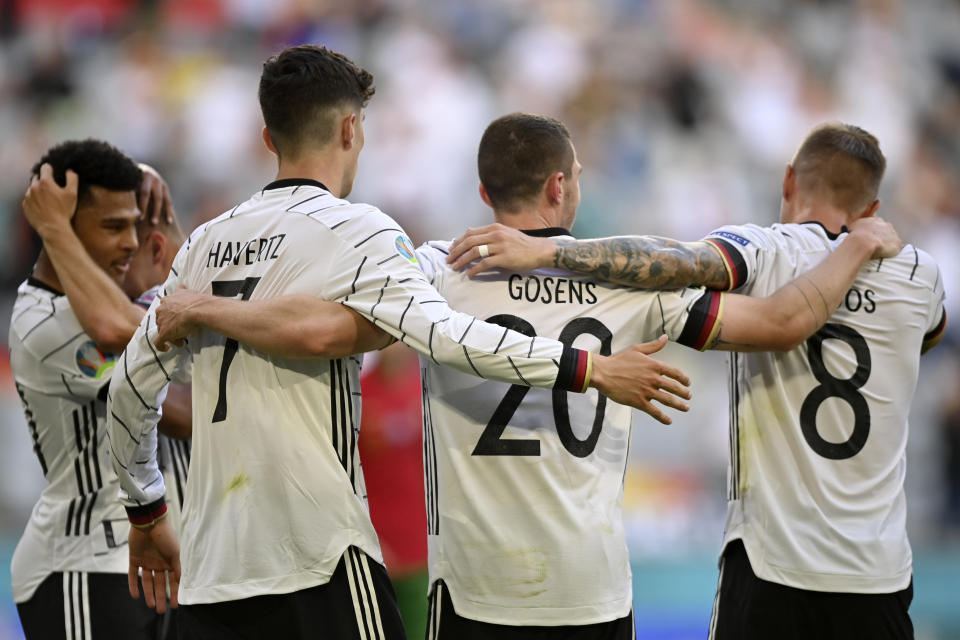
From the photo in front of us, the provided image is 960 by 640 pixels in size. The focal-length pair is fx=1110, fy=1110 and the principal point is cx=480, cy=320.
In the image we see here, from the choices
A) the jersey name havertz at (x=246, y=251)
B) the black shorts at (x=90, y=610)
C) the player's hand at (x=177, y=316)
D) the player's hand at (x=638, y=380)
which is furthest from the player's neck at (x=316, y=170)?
the black shorts at (x=90, y=610)

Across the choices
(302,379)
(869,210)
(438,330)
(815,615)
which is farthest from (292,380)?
(869,210)

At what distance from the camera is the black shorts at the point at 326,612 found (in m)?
3.23

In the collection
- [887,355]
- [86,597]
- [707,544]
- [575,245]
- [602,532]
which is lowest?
[707,544]

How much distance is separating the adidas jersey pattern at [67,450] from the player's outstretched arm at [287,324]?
0.94 m

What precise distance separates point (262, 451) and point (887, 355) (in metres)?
2.33

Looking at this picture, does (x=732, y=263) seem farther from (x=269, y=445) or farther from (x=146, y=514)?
(x=146, y=514)

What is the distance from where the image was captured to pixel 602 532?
356 cm

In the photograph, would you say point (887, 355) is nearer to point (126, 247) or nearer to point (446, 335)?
point (446, 335)

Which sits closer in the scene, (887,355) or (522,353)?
(522,353)

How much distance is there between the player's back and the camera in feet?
10.7

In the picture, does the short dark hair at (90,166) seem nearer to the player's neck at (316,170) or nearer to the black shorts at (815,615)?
the player's neck at (316,170)

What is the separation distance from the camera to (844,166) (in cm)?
423

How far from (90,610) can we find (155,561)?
17.5 inches

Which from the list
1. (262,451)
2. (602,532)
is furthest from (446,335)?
(602,532)
